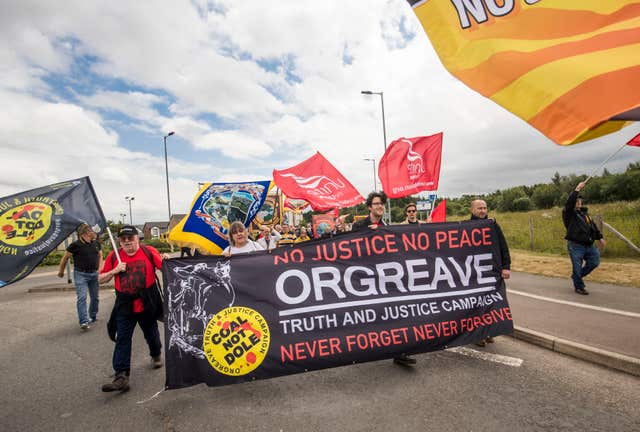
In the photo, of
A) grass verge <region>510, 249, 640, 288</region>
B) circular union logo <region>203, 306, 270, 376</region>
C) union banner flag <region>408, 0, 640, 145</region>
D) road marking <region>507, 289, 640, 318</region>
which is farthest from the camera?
grass verge <region>510, 249, 640, 288</region>

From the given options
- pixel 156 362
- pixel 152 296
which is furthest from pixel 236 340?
pixel 156 362

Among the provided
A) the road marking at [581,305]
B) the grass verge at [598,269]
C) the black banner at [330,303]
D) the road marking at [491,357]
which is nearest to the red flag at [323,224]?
the grass verge at [598,269]

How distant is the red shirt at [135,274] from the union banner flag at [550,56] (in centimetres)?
353

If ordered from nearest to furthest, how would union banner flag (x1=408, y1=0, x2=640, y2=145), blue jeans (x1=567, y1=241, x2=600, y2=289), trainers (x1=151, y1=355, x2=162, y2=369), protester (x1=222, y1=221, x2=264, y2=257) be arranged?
1. union banner flag (x1=408, y1=0, x2=640, y2=145)
2. trainers (x1=151, y1=355, x2=162, y2=369)
3. protester (x1=222, y1=221, x2=264, y2=257)
4. blue jeans (x1=567, y1=241, x2=600, y2=289)

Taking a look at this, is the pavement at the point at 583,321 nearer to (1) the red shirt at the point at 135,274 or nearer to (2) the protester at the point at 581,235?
(2) the protester at the point at 581,235

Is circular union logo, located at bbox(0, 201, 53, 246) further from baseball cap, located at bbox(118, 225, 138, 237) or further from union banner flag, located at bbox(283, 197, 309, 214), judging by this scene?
union banner flag, located at bbox(283, 197, 309, 214)

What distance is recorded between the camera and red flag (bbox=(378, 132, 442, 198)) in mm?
7461

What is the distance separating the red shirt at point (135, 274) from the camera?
359 centimetres

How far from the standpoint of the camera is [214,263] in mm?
3402

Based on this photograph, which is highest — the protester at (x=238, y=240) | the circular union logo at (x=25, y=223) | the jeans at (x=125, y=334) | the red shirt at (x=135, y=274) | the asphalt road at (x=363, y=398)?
the circular union logo at (x=25, y=223)

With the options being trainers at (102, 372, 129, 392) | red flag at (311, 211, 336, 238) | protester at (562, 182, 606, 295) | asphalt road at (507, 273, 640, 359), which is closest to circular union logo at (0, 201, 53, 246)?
trainers at (102, 372, 129, 392)

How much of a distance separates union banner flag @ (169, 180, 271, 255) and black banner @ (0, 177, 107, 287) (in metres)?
1.62

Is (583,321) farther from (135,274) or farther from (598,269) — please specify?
(135,274)

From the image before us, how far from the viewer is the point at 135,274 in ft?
11.9
